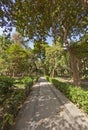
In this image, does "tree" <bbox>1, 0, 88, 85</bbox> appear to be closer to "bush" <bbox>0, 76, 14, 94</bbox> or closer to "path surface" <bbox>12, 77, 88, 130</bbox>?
"path surface" <bbox>12, 77, 88, 130</bbox>

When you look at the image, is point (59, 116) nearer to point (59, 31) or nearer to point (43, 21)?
point (43, 21)

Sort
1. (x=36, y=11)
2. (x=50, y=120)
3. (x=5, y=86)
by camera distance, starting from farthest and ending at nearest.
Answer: (x=5, y=86) < (x=36, y=11) < (x=50, y=120)

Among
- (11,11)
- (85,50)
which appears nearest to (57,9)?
(11,11)

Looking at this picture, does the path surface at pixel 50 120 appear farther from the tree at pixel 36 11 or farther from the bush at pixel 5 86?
the bush at pixel 5 86

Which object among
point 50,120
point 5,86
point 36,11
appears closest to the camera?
point 50,120

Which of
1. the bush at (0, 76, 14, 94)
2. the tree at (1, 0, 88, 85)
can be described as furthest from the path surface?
the bush at (0, 76, 14, 94)

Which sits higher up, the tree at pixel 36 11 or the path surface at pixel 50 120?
the tree at pixel 36 11

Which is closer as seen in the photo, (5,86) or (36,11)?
(36,11)

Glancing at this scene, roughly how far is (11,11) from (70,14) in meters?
4.41

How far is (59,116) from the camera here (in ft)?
36.6

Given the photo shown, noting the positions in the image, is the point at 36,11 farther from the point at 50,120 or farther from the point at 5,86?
the point at 5,86

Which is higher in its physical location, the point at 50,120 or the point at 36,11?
the point at 36,11

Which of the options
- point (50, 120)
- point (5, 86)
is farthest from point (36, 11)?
point (5, 86)

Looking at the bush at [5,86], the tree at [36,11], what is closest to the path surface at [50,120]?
the tree at [36,11]
